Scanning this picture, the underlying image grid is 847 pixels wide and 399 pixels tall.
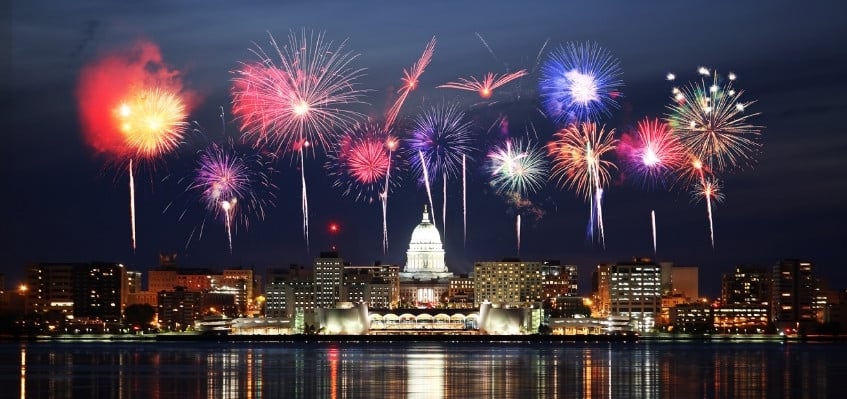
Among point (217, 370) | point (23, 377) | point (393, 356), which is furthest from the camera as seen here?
point (393, 356)

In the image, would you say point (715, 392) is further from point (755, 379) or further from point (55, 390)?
point (55, 390)

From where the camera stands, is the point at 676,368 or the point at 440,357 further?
the point at 440,357

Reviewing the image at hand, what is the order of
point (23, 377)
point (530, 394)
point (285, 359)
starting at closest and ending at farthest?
1. point (530, 394)
2. point (23, 377)
3. point (285, 359)

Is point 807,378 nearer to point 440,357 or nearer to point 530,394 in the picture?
point 530,394

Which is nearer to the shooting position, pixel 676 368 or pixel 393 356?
pixel 676 368

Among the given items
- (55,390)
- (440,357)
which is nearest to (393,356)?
(440,357)

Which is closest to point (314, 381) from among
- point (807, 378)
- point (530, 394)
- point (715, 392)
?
point (530, 394)
